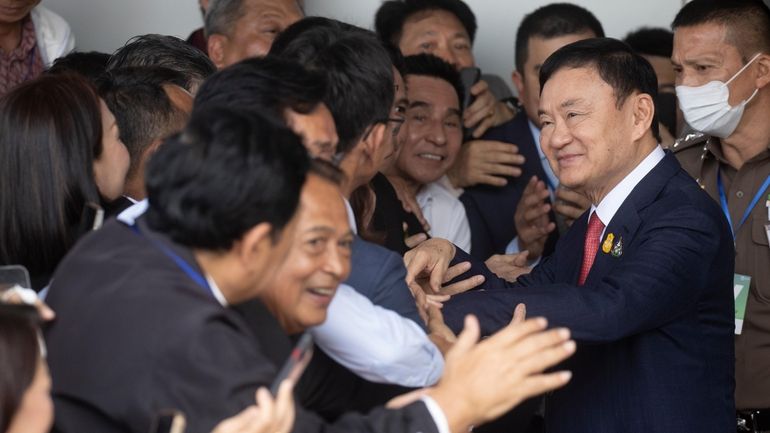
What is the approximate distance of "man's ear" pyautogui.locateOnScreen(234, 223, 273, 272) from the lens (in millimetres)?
1969

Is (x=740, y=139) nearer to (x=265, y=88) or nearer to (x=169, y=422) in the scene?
(x=265, y=88)

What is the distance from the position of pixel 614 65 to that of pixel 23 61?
220 centimetres

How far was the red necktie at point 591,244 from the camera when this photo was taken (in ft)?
10.9

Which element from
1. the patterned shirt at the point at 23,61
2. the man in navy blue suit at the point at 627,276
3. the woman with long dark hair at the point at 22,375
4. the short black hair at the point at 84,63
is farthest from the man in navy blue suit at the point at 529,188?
the woman with long dark hair at the point at 22,375

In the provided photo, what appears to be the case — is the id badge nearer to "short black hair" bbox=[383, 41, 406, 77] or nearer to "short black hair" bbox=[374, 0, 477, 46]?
"short black hair" bbox=[383, 41, 406, 77]

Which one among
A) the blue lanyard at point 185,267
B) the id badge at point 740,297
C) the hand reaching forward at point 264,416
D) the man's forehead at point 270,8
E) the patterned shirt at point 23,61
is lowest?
the id badge at point 740,297

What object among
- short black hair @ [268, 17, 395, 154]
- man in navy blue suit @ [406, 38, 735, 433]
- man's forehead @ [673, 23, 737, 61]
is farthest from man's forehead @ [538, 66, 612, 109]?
man's forehead @ [673, 23, 737, 61]

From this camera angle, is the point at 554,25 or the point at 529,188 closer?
the point at 529,188

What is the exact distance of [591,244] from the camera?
11.0 ft

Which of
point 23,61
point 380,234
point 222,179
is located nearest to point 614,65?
point 380,234

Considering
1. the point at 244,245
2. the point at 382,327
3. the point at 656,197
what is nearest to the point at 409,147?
the point at 656,197

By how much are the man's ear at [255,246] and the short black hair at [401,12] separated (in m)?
3.31

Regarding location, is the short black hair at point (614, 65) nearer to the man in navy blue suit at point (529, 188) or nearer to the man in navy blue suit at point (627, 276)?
the man in navy blue suit at point (627, 276)

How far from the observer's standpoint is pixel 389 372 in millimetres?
2328
